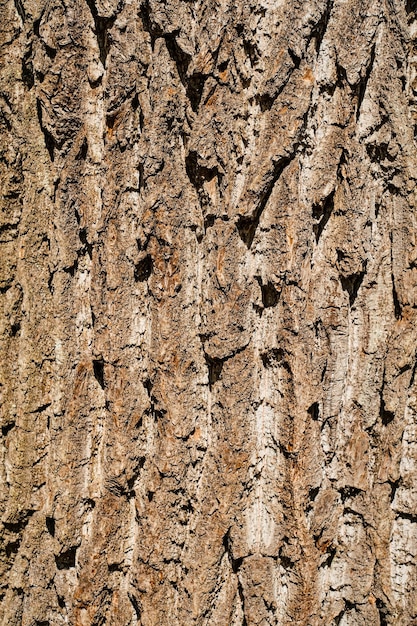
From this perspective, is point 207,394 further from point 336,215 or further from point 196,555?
point 336,215

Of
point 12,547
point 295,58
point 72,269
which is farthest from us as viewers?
point 12,547

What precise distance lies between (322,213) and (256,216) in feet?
0.51

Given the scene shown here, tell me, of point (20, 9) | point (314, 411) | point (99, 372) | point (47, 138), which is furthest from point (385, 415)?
point (20, 9)

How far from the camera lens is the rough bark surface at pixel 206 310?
1.21 metres

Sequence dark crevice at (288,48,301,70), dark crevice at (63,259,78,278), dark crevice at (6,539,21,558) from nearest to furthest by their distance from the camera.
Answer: dark crevice at (288,48,301,70)
dark crevice at (63,259,78,278)
dark crevice at (6,539,21,558)

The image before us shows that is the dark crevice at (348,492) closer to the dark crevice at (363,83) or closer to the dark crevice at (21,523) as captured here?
the dark crevice at (21,523)

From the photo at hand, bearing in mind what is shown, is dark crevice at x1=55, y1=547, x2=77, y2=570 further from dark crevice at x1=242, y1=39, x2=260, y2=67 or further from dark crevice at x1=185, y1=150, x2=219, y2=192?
dark crevice at x1=242, y1=39, x2=260, y2=67

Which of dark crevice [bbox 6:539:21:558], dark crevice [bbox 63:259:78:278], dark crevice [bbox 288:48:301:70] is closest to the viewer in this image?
dark crevice [bbox 288:48:301:70]

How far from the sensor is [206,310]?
1251 mm

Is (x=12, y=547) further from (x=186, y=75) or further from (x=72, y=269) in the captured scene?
(x=186, y=75)

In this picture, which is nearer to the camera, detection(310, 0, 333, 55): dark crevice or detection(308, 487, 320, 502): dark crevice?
detection(310, 0, 333, 55): dark crevice

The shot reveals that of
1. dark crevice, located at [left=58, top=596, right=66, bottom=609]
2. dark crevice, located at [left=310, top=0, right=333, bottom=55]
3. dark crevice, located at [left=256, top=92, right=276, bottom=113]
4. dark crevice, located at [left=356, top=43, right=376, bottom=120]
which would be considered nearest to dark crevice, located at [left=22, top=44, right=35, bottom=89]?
dark crevice, located at [left=256, top=92, right=276, bottom=113]

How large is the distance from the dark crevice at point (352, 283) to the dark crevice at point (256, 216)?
0.23 meters

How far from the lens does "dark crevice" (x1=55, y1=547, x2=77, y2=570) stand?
132 centimetres
